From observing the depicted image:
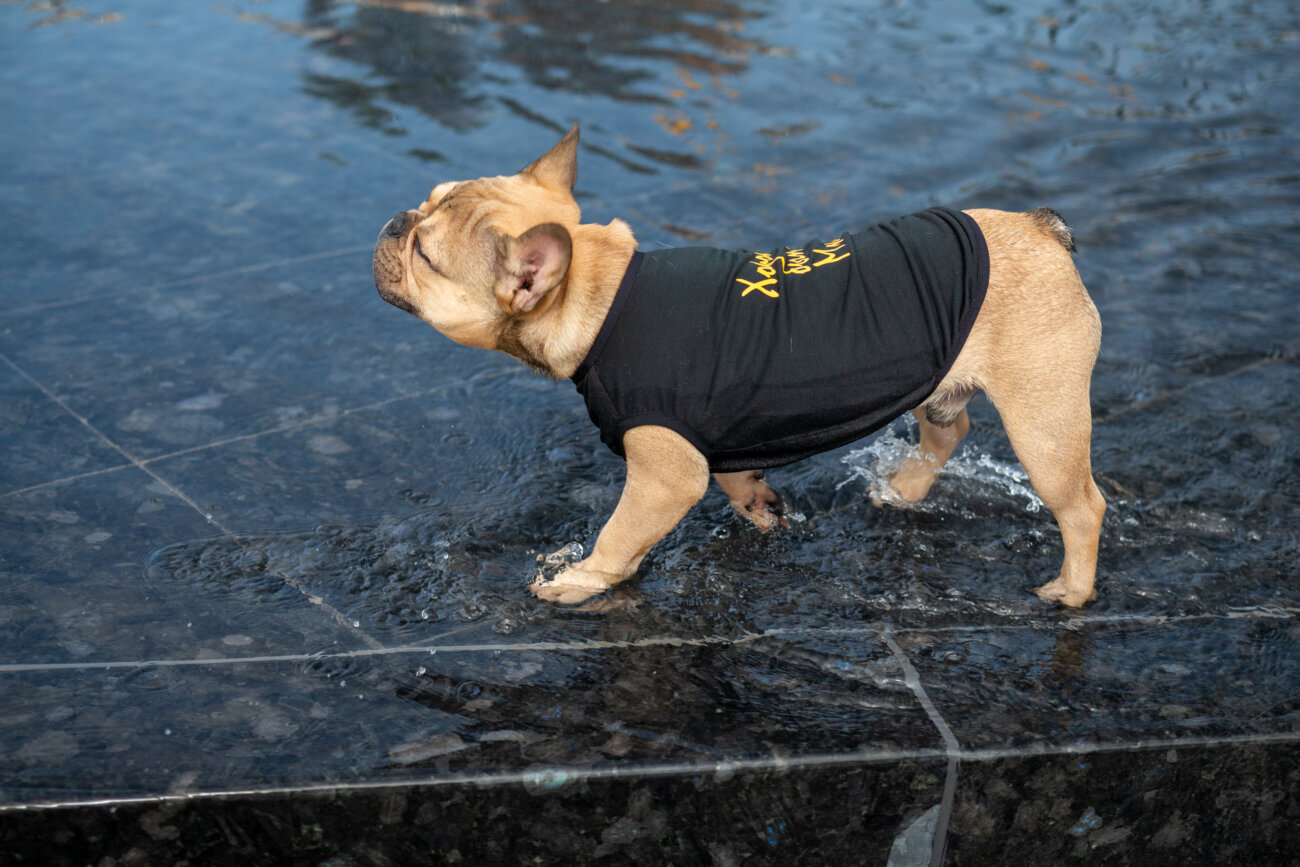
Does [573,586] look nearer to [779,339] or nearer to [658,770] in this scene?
[658,770]

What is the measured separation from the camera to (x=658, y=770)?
12.0 feet

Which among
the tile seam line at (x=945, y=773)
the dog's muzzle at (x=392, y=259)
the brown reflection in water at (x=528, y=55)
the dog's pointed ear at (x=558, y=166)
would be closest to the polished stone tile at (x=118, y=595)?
the dog's muzzle at (x=392, y=259)

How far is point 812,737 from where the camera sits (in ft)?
12.7

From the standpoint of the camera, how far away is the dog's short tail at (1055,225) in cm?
460

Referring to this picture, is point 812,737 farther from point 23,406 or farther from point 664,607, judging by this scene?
point 23,406

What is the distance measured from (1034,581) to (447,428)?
3078 millimetres

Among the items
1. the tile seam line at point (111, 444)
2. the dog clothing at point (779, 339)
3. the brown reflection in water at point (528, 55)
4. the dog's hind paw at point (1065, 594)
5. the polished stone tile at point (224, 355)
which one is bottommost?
the tile seam line at point (111, 444)

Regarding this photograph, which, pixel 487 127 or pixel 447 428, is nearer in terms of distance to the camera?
pixel 447 428

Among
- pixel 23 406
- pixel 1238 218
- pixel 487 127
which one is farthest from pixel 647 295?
pixel 1238 218

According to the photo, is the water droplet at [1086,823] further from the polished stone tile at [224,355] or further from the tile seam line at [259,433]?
the polished stone tile at [224,355]

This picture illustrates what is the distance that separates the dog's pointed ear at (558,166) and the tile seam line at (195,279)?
3443mm

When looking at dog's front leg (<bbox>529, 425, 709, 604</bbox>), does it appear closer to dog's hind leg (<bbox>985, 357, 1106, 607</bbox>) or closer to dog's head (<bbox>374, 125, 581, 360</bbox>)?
dog's head (<bbox>374, 125, 581, 360</bbox>)

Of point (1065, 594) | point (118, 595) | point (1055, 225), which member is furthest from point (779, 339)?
point (118, 595)

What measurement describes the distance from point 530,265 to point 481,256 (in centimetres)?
31
